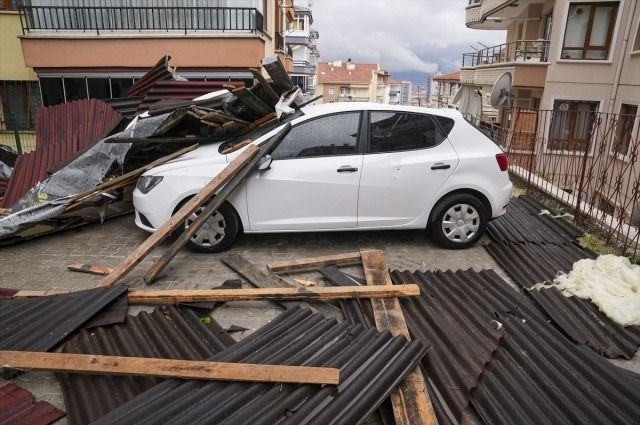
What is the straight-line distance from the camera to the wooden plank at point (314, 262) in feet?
15.9

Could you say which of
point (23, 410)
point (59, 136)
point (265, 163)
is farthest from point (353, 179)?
point (59, 136)

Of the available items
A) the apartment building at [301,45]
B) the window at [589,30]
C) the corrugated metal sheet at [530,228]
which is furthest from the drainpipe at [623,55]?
the apartment building at [301,45]

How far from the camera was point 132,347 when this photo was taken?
3.42 metres

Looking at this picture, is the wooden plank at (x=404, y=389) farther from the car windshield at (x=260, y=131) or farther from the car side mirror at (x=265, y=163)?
the car windshield at (x=260, y=131)

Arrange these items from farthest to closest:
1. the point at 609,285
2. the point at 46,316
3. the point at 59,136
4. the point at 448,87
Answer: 1. the point at 448,87
2. the point at 59,136
3. the point at 609,285
4. the point at 46,316

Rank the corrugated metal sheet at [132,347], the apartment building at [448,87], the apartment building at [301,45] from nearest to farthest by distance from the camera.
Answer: the corrugated metal sheet at [132,347], the apartment building at [301,45], the apartment building at [448,87]

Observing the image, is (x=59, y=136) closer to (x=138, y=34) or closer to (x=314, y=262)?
(x=314, y=262)

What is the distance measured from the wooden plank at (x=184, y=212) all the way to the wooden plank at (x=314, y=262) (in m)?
1.06

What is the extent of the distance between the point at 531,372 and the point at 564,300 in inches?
53.5

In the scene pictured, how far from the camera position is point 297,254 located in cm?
539

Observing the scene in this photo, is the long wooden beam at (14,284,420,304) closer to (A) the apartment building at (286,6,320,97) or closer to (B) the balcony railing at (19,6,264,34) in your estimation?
(B) the balcony railing at (19,6,264,34)

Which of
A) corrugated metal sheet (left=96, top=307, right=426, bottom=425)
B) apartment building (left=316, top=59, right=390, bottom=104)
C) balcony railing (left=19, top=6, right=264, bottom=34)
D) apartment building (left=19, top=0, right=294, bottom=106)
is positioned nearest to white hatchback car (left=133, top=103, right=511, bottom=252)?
corrugated metal sheet (left=96, top=307, right=426, bottom=425)

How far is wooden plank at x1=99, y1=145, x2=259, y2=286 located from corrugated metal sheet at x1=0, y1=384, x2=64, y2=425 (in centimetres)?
158

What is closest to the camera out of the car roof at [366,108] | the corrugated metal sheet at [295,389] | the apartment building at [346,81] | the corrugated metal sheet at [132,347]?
the corrugated metal sheet at [295,389]
